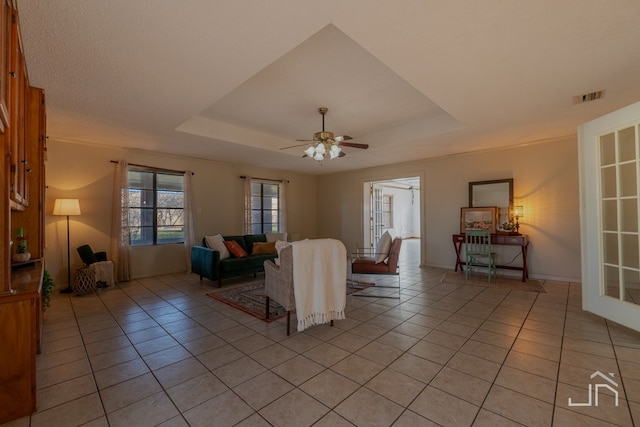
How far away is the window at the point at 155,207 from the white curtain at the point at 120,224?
207mm

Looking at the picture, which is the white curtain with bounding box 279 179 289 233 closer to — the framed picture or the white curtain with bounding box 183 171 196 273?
the white curtain with bounding box 183 171 196 273

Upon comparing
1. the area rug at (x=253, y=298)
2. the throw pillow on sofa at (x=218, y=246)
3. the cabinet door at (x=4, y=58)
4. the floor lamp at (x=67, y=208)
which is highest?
the cabinet door at (x=4, y=58)

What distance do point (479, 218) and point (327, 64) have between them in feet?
14.3

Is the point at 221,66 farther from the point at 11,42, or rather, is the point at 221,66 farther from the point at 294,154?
the point at 294,154

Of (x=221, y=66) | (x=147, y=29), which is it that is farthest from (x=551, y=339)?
(x=147, y=29)

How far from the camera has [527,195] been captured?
196 inches

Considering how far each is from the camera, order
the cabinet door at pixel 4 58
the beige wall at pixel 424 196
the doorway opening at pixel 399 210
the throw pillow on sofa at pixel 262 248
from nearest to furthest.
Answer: the cabinet door at pixel 4 58 → the beige wall at pixel 424 196 → the throw pillow on sofa at pixel 262 248 → the doorway opening at pixel 399 210

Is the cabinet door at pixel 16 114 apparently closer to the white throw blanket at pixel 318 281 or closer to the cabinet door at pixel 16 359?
the cabinet door at pixel 16 359

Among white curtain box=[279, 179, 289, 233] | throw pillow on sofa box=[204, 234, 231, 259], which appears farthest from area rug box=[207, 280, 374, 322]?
white curtain box=[279, 179, 289, 233]

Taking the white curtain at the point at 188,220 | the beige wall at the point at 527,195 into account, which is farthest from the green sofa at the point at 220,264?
the beige wall at the point at 527,195

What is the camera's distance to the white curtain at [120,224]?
16.0 ft

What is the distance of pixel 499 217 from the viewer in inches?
205

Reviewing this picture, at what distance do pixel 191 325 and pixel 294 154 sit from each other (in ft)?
12.1

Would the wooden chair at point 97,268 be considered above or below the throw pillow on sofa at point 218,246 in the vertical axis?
below
